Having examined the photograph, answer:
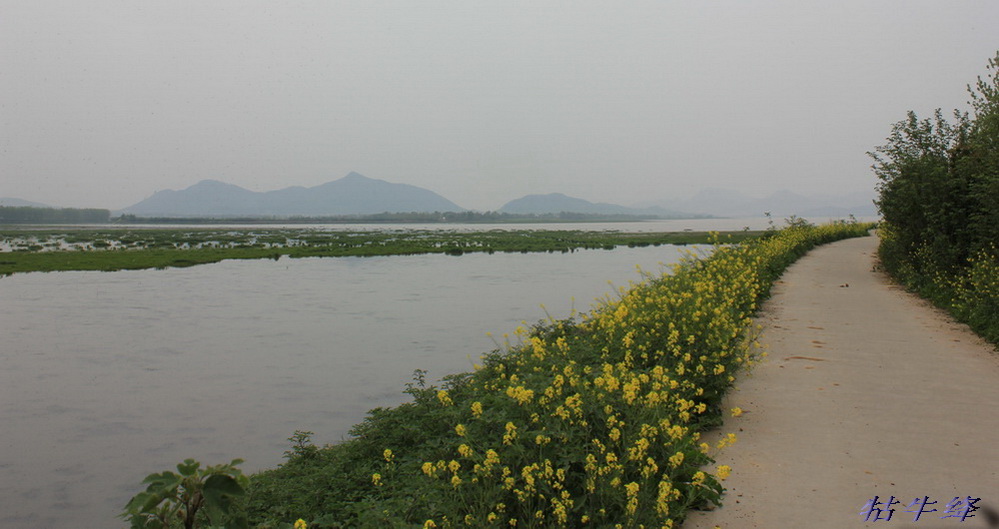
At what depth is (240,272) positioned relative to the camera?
3047cm

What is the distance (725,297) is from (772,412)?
271cm

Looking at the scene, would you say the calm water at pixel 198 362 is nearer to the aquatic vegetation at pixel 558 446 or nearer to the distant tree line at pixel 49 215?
the aquatic vegetation at pixel 558 446

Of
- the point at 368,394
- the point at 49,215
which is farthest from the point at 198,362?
the point at 49,215

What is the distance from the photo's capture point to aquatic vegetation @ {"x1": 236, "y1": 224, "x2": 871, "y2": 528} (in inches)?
148

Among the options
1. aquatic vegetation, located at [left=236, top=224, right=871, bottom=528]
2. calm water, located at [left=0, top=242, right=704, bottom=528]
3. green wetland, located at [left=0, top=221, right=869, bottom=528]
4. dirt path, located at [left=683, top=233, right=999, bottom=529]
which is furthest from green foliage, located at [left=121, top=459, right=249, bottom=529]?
calm water, located at [left=0, top=242, right=704, bottom=528]

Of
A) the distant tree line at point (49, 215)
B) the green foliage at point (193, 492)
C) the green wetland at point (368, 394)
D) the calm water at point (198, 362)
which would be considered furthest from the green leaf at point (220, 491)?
the distant tree line at point (49, 215)

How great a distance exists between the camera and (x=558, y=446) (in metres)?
4.13

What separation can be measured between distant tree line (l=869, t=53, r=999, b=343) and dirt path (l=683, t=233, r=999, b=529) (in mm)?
1197

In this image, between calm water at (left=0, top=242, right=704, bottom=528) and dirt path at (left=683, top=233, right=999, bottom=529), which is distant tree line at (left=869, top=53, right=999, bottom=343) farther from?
calm water at (left=0, top=242, right=704, bottom=528)

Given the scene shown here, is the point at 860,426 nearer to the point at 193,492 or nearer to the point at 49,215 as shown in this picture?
the point at 193,492

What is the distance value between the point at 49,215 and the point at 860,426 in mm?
199075

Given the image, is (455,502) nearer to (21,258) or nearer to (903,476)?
(903,476)

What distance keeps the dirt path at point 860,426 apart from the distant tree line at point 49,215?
171 m

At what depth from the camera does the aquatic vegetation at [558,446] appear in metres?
3.75
